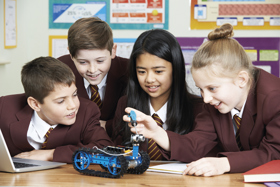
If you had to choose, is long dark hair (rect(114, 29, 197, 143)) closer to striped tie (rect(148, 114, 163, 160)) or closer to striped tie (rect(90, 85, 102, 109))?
striped tie (rect(148, 114, 163, 160))

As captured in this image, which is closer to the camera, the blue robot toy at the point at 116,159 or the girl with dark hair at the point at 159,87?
the blue robot toy at the point at 116,159

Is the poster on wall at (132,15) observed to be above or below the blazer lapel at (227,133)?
above

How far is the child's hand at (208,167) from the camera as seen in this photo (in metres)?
1.26

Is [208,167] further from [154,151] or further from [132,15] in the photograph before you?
[132,15]

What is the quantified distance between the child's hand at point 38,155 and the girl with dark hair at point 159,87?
391mm

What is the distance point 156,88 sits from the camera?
5.86 feet

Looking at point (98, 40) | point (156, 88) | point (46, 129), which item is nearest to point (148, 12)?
point (98, 40)

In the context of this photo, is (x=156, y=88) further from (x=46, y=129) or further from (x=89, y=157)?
(x=89, y=157)

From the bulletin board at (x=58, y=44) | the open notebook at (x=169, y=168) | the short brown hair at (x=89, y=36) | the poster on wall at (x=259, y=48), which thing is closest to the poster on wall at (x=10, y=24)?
the bulletin board at (x=58, y=44)

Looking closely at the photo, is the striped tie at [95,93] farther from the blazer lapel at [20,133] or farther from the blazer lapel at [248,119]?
the blazer lapel at [248,119]

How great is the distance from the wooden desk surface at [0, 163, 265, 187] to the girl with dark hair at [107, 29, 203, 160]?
Result: 465 mm

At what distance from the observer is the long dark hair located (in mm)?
1786

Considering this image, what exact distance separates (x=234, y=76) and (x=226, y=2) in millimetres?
1741

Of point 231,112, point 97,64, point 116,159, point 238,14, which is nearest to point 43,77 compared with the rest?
point 97,64
